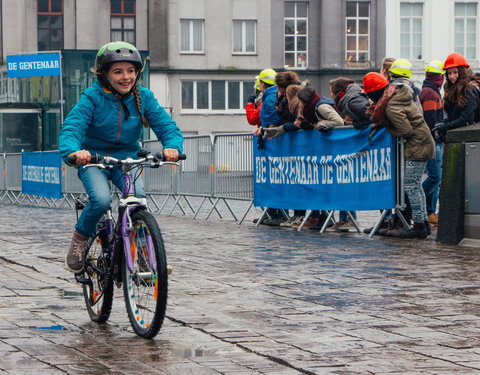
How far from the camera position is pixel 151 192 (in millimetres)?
20578

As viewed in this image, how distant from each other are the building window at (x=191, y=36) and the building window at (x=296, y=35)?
177 inches

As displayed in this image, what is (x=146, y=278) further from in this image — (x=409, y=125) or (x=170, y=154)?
(x=409, y=125)

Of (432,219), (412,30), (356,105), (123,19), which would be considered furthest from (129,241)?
(123,19)

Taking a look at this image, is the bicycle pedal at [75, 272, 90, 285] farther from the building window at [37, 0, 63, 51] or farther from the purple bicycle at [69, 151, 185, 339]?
the building window at [37, 0, 63, 51]

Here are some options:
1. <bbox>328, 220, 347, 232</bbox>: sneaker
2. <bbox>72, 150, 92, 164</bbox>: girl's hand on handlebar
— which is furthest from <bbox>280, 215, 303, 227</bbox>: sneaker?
<bbox>72, 150, 92, 164</bbox>: girl's hand on handlebar

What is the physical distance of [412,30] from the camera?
53.6m

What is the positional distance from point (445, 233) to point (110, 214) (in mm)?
5967

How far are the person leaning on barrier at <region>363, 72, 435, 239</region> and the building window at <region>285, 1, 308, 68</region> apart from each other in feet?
146

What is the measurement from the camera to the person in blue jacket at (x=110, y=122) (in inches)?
265

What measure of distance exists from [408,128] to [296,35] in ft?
148

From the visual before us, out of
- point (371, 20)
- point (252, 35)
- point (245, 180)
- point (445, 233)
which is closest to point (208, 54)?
point (252, 35)

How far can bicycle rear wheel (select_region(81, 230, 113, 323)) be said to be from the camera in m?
6.77

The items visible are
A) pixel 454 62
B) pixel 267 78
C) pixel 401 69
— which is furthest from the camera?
pixel 267 78

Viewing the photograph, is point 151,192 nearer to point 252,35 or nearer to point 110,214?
point 110,214
